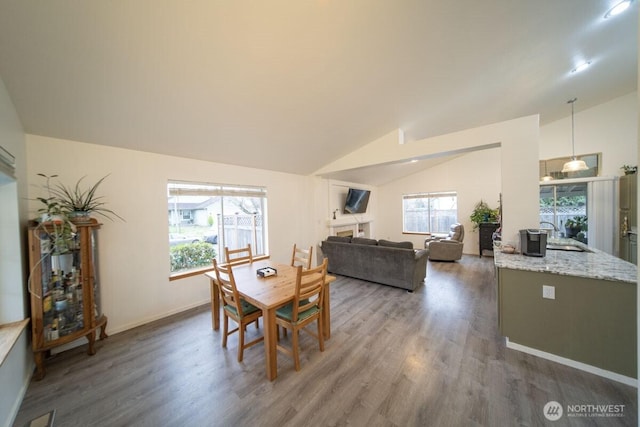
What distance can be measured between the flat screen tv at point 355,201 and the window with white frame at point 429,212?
186 centimetres

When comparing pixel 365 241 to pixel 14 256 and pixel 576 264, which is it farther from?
pixel 14 256

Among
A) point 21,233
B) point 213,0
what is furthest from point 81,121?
point 213,0

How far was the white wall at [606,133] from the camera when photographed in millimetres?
4230

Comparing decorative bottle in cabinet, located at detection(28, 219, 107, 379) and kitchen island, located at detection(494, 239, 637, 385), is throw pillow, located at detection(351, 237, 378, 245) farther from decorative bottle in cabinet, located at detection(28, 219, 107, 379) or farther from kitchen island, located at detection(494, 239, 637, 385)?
decorative bottle in cabinet, located at detection(28, 219, 107, 379)

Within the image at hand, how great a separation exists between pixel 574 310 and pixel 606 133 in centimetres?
539

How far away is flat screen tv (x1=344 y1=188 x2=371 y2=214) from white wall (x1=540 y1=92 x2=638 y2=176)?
15.0ft

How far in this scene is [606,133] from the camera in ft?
14.5

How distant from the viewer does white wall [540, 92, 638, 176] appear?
4230 mm

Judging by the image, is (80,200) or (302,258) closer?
(80,200)

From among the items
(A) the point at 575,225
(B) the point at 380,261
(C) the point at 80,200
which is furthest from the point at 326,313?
(A) the point at 575,225

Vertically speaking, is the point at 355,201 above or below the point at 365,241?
above

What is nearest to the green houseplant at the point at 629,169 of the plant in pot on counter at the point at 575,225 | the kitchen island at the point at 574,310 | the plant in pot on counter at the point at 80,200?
the plant in pot on counter at the point at 575,225

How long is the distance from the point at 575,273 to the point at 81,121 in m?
4.79

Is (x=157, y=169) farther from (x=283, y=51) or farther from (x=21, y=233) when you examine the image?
(x=283, y=51)
